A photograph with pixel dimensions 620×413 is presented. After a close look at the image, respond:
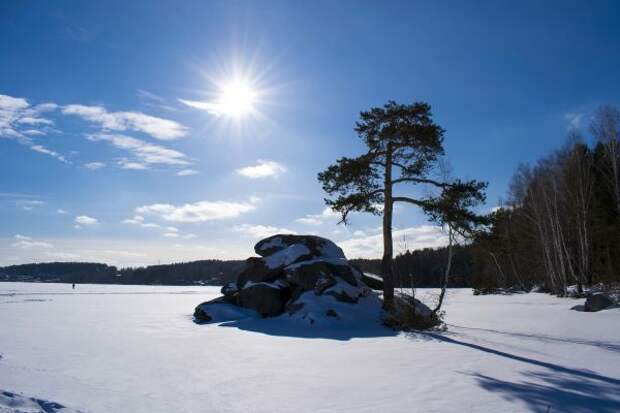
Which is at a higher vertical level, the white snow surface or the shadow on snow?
the white snow surface

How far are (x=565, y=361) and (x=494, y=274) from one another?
46.5m

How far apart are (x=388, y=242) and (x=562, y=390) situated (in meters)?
10.3

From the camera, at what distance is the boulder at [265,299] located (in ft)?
56.0

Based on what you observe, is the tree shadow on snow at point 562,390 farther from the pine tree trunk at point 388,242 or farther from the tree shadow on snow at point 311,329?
the pine tree trunk at point 388,242

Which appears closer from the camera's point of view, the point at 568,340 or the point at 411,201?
the point at 568,340

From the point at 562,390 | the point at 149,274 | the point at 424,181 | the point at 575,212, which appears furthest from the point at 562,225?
the point at 149,274

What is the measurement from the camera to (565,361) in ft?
24.1

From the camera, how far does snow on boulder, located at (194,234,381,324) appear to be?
50.6ft

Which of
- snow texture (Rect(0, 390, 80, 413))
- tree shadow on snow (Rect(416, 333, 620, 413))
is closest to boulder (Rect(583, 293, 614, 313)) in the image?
tree shadow on snow (Rect(416, 333, 620, 413))

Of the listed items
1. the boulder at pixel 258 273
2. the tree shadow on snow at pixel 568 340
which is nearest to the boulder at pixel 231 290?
the boulder at pixel 258 273

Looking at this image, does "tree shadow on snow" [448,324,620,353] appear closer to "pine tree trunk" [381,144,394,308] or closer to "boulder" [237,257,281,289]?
"pine tree trunk" [381,144,394,308]

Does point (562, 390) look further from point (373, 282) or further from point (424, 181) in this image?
point (373, 282)

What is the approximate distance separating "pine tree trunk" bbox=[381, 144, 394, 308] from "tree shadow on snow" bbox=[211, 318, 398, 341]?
1373 mm

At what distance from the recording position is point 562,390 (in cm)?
527
